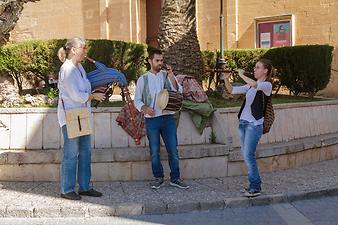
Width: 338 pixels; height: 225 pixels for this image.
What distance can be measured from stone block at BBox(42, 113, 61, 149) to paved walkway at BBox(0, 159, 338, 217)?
0.64 m

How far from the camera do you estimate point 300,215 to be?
19.7 feet

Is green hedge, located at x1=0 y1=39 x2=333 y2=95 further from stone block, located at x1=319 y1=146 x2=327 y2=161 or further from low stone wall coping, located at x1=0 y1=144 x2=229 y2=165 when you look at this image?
stone block, located at x1=319 y1=146 x2=327 y2=161

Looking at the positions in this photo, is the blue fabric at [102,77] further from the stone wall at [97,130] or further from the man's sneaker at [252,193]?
the man's sneaker at [252,193]

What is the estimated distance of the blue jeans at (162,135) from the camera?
265 inches

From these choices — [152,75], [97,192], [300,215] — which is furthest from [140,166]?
[300,215]

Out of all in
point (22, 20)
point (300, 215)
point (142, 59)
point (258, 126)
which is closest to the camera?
point (300, 215)

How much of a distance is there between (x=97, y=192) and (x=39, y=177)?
122cm

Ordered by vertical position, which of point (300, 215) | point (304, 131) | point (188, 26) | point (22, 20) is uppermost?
point (22, 20)

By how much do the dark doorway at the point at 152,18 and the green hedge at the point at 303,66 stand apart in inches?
269

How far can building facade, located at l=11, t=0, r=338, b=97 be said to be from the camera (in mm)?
14680

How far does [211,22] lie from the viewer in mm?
16469

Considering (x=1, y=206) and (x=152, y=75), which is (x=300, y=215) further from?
(x=1, y=206)

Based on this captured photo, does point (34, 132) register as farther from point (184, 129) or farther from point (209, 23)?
point (209, 23)

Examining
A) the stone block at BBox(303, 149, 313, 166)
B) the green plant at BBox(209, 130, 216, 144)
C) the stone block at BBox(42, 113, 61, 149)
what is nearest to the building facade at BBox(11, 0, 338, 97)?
the stone block at BBox(303, 149, 313, 166)
